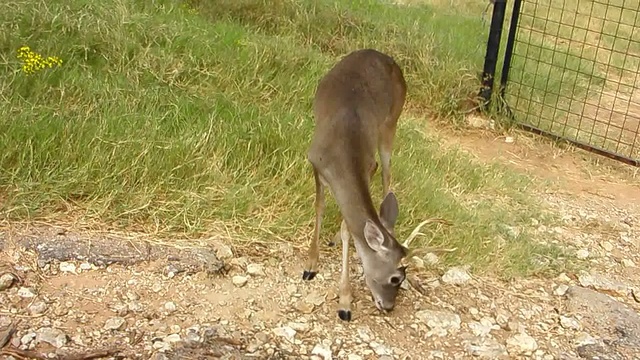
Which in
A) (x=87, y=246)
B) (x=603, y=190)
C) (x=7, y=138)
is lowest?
(x=603, y=190)

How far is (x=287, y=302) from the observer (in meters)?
4.44

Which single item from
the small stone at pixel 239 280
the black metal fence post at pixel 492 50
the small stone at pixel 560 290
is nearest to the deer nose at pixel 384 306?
the small stone at pixel 239 280

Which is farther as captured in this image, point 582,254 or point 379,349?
point 582,254

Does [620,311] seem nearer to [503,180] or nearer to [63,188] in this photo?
[503,180]

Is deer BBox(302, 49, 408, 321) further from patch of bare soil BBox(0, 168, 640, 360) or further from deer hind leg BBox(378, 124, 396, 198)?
patch of bare soil BBox(0, 168, 640, 360)

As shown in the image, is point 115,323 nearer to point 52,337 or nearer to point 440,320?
point 52,337

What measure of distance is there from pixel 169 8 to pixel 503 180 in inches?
132

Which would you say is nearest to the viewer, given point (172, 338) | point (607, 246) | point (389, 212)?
point (172, 338)

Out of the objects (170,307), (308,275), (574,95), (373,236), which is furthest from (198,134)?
(574,95)

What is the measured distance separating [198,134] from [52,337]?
6.22 ft

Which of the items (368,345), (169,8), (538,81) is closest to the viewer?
(368,345)

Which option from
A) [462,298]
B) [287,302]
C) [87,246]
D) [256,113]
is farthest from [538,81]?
[87,246]

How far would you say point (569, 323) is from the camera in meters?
4.62

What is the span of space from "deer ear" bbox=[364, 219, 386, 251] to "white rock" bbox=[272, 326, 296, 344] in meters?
0.60
